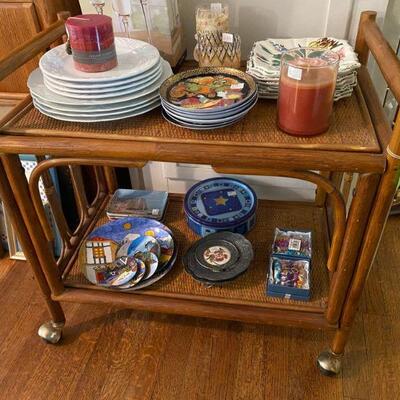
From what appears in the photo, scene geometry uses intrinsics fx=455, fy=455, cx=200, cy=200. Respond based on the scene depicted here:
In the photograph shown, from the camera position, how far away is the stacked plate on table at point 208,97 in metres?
0.84

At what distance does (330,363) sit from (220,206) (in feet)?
1.66

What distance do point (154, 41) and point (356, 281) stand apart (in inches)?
27.7

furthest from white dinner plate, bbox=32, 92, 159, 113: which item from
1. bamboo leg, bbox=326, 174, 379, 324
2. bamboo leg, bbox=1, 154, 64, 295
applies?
bamboo leg, bbox=326, 174, 379, 324

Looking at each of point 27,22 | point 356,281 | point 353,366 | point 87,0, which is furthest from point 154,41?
point 353,366

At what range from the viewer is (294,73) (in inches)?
31.0

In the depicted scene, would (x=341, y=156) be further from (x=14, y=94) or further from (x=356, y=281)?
(x=14, y=94)

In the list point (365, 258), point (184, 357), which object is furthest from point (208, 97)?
point (184, 357)

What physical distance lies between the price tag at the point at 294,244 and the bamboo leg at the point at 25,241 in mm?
633

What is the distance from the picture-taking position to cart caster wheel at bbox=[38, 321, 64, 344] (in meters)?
1.22

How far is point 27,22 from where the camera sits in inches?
44.4

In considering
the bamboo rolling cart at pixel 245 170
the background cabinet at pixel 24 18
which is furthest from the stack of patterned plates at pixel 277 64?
the background cabinet at pixel 24 18

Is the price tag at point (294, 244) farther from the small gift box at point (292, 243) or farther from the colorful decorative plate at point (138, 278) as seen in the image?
the colorful decorative plate at point (138, 278)

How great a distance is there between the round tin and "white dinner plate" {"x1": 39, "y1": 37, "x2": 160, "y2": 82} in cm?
48

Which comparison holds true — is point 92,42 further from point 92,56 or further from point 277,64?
A: point 277,64
